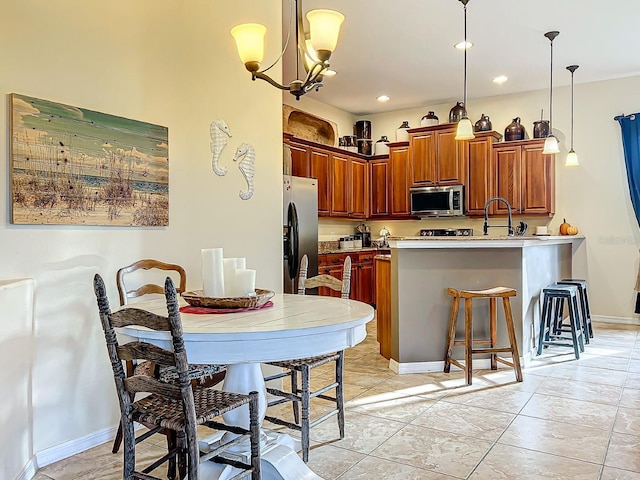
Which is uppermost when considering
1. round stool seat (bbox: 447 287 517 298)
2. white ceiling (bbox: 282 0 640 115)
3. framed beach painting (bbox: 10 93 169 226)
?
white ceiling (bbox: 282 0 640 115)

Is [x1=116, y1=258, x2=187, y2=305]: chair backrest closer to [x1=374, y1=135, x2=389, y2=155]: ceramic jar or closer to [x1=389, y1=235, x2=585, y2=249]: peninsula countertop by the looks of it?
[x1=389, y1=235, x2=585, y2=249]: peninsula countertop

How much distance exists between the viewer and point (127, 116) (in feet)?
8.71

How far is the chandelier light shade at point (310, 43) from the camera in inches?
85.7

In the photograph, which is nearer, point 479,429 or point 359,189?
point 479,429

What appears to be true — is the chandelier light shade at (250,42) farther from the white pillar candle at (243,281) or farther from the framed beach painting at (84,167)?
the white pillar candle at (243,281)

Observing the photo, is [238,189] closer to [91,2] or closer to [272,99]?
[272,99]

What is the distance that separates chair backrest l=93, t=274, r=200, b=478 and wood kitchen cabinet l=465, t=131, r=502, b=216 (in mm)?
5593

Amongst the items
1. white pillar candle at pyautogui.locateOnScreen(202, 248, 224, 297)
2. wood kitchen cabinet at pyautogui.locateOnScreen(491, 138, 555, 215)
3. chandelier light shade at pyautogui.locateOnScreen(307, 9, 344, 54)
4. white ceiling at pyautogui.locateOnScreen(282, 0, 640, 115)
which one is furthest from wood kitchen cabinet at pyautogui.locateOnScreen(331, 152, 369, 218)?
white pillar candle at pyautogui.locateOnScreen(202, 248, 224, 297)

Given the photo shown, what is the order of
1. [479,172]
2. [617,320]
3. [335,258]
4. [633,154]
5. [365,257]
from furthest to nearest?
[365,257]
[479,172]
[335,258]
[617,320]
[633,154]

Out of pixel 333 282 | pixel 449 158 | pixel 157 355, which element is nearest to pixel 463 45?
pixel 449 158

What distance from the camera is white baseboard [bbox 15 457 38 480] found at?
209 centimetres

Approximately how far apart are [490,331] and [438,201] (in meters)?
3.10

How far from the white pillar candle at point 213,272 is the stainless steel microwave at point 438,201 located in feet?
16.6

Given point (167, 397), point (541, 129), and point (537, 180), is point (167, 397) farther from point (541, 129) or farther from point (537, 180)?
point (541, 129)
